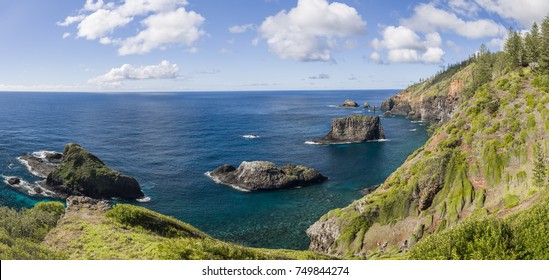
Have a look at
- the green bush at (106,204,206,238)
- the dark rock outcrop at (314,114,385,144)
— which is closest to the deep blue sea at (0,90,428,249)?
the dark rock outcrop at (314,114,385,144)

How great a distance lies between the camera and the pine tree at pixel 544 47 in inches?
2965

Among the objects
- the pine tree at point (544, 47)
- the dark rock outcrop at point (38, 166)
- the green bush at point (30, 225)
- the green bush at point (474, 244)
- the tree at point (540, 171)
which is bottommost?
the dark rock outcrop at point (38, 166)

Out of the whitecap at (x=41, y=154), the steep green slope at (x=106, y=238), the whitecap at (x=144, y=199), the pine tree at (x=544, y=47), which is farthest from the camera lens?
the whitecap at (x=41, y=154)

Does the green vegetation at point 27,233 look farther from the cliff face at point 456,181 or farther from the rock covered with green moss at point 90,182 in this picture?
the rock covered with green moss at point 90,182

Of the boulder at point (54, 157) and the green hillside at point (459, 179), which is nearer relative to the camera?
the green hillside at point (459, 179)

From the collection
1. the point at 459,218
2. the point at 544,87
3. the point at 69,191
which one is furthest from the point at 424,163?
the point at 69,191

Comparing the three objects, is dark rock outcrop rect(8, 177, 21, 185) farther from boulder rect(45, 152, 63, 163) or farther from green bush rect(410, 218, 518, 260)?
green bush rect(410, 218, 518, 260)

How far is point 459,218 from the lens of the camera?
5747cm

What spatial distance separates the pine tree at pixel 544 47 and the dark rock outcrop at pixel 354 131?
81.5m

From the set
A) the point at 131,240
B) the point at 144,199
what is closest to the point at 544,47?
the point at 131,240

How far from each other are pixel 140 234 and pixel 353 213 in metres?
41.2

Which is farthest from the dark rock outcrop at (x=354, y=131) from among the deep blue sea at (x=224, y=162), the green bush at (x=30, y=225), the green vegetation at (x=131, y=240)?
the green bush at (x=30, y=225)
